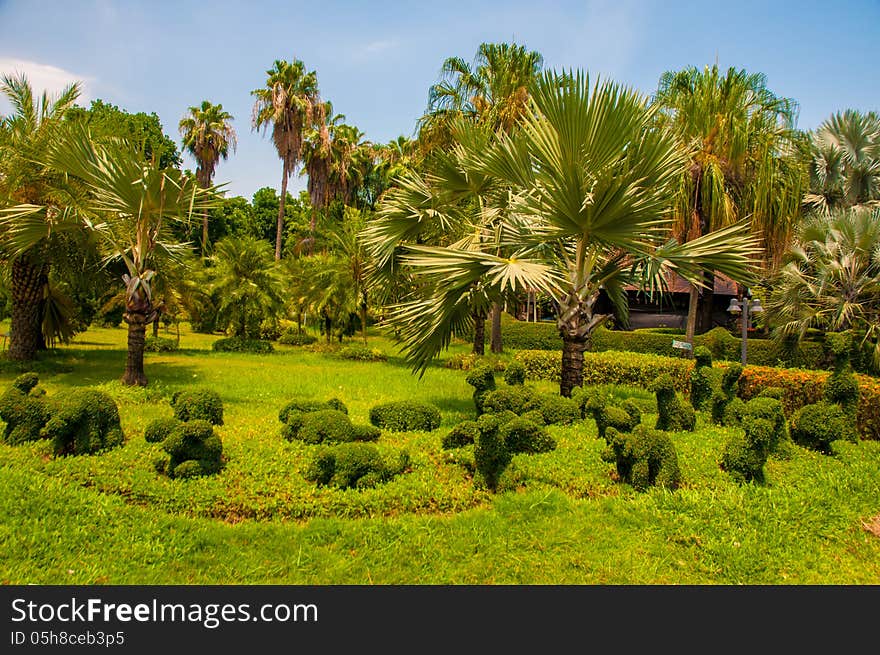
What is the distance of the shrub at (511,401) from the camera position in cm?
680

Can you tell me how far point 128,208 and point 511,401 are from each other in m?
6.30

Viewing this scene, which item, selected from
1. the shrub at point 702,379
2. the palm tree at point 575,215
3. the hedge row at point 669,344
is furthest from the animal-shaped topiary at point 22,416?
the hedge row at point 669,344

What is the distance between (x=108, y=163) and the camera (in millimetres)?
8188

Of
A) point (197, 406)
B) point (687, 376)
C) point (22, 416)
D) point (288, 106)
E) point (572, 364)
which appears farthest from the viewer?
point (288, 106)

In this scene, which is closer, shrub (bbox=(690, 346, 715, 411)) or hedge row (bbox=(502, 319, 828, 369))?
shrub (bbox=(690, 346, 715, 411))

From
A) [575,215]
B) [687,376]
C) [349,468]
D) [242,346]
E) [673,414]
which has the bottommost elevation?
[349,468]

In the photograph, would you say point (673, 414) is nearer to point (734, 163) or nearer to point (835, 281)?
point (835, 281)

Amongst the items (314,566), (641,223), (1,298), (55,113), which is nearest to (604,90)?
(641,223)

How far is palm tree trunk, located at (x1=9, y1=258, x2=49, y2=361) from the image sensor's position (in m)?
11.0

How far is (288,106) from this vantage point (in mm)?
27969

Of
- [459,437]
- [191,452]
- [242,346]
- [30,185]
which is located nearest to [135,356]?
[30,185]

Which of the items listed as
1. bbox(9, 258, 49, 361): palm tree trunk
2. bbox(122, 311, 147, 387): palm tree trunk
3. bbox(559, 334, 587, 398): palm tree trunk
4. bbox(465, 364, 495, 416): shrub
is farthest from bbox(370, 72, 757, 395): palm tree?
bbox(9, 258, 49, 361): palm tree trunk

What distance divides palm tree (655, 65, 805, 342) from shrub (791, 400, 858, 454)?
768 centimetres

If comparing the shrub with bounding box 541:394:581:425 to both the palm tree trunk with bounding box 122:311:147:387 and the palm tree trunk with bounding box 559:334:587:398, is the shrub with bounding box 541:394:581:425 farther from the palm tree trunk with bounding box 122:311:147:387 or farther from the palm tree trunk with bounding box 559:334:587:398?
the palm tree trunk with bounding box 122:311:147:387
